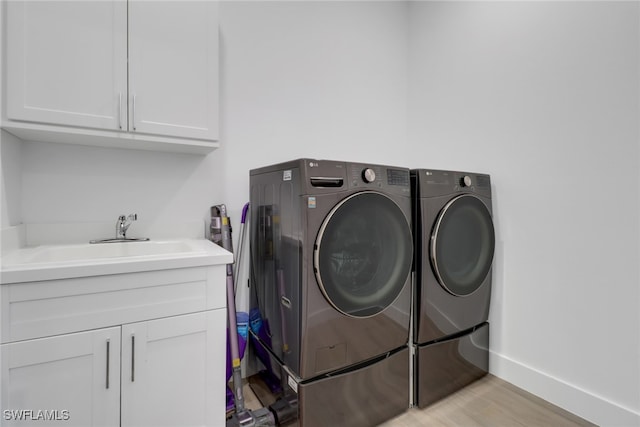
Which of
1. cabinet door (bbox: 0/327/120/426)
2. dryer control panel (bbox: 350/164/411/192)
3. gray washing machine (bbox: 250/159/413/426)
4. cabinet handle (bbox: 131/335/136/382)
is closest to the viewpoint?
cabinet door (bbox: 0/327/120/426)

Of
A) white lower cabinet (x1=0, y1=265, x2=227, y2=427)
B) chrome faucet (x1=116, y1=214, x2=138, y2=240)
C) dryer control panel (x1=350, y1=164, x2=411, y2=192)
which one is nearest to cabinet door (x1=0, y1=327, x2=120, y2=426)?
white lower cabinet (x1=0, y1=265, x2=227, y2=427)

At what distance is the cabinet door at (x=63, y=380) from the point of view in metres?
1.04

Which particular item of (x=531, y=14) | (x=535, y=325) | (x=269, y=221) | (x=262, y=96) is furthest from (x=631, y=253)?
(x=262, y=96)

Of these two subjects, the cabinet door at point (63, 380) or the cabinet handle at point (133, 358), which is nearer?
the cabinet door at point (63, 380)

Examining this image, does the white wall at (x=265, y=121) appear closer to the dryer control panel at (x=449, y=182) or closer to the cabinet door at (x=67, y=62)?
the cabinet door at (x=67, y=62)

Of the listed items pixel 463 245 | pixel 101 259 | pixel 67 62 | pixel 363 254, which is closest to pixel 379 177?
pixel 363 254

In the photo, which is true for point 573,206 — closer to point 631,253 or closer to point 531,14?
point 631,253

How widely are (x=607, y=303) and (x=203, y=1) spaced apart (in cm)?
258

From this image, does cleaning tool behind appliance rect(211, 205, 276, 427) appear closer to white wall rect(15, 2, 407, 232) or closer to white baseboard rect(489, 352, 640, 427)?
white wall rect(15, 2, 407, 232)

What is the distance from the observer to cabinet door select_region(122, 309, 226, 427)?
1.20 metres

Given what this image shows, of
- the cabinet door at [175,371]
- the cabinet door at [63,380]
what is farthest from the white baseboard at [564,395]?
the cabinet door at [63,380]

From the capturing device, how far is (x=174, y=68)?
1515 millimetres

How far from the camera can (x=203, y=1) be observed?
62.1 inches

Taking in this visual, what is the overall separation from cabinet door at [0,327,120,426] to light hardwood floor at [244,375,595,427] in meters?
0.81
